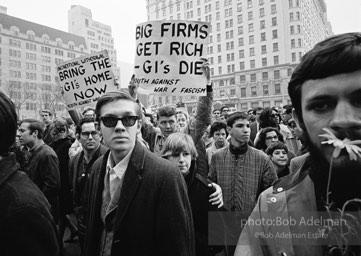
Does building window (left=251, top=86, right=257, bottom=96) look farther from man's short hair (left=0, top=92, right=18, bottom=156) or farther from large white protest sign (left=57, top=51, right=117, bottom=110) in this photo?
man's short hair (left=0, top=92, right=18, bottom=156)

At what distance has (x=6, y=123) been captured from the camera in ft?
5.74

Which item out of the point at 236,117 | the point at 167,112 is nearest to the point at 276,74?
the point at 236,117

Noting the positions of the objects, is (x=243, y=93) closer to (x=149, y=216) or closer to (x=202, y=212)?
(x=202, y=212)

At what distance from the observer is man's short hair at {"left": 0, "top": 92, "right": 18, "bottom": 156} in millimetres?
1734

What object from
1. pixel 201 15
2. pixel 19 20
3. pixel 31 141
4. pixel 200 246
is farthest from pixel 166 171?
pixel 19 20

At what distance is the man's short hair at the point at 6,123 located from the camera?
5.69 ft

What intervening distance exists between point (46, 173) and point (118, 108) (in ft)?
8.48

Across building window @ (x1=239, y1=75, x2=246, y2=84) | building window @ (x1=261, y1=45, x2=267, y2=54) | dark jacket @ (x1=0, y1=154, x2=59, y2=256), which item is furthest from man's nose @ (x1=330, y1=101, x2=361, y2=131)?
building window @ (x1=239, y1=75, x2=246, y2=84)

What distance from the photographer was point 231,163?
429 cm

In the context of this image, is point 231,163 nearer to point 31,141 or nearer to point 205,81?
point 205,81

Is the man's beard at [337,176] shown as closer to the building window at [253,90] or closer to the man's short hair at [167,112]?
the man's short hair at [167,112]

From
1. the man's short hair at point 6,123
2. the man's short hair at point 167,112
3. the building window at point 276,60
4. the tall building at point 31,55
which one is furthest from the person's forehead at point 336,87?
the tall building at point 31,55

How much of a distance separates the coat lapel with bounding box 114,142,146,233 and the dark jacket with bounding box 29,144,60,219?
105 inches

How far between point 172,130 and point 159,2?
275 feet
